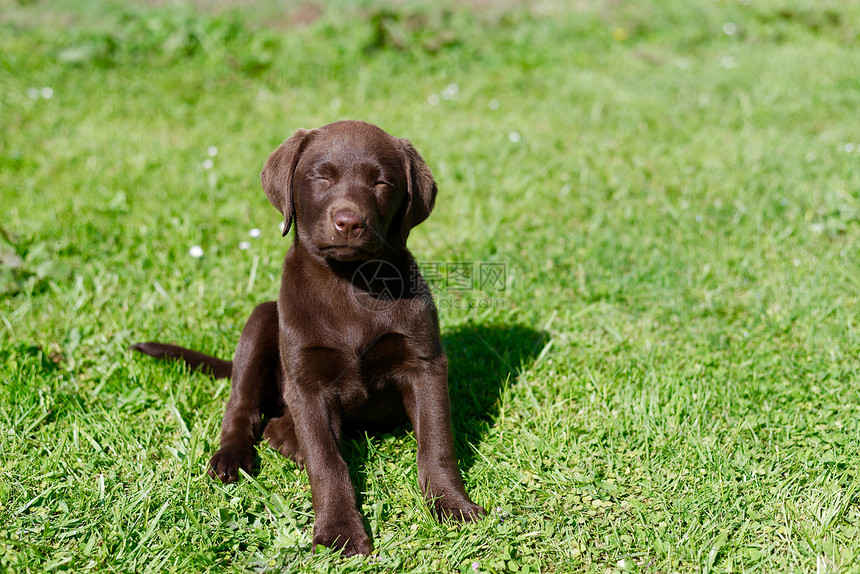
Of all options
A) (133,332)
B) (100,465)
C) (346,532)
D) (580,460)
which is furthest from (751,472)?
(133,332)

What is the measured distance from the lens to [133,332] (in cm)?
361

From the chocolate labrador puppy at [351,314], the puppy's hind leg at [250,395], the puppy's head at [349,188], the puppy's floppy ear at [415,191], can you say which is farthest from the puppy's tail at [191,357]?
the puppy's floppy ear at [415,191]

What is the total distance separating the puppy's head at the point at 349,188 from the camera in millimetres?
2508

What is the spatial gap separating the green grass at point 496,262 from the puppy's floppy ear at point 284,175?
93 cm

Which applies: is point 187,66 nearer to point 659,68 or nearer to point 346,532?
point 659,68

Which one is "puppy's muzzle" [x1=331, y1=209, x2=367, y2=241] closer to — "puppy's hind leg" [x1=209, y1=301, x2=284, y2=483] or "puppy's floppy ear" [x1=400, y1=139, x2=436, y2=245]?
"puppy's floppy ear" [x1=400, y1=139, x2=436, y2=245]

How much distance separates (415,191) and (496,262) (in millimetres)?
1567

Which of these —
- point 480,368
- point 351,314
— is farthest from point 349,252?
point 480,368

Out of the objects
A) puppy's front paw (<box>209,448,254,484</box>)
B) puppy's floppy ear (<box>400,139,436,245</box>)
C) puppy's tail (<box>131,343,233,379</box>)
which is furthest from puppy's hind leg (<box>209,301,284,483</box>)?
puppy's floppy ear (<box>400,139,436,245</box>)

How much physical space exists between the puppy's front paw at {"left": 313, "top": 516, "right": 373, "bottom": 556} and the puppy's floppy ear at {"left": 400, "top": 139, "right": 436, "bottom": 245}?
3.35 ft

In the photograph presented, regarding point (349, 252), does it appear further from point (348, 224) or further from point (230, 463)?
point (230, 463)

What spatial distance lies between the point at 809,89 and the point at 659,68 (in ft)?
4.44

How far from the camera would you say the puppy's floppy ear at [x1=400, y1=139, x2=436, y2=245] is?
A: 2.78 meters

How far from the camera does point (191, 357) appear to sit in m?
3.27
